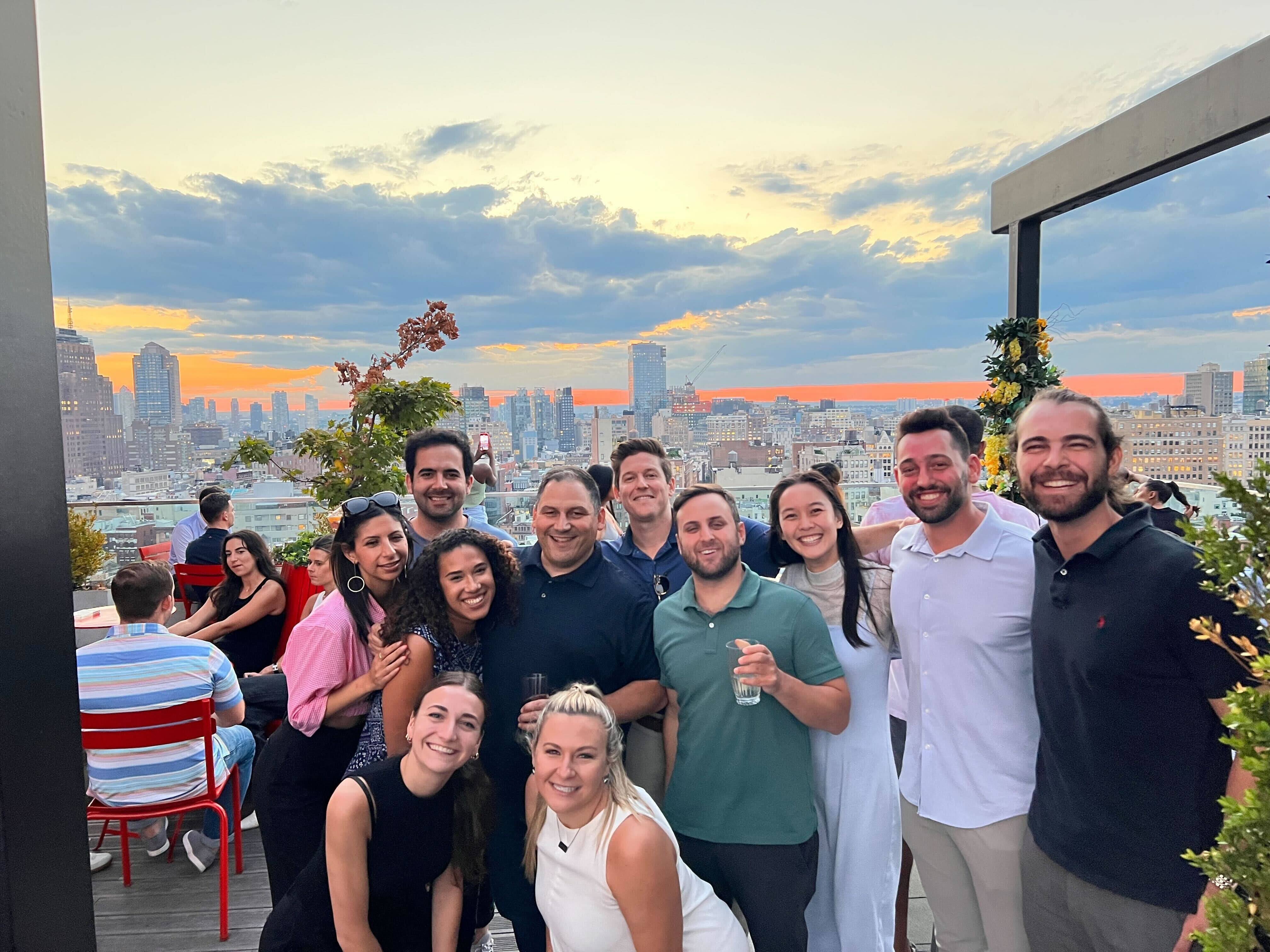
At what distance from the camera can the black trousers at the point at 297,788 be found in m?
2.25

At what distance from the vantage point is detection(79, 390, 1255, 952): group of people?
5.57 feet

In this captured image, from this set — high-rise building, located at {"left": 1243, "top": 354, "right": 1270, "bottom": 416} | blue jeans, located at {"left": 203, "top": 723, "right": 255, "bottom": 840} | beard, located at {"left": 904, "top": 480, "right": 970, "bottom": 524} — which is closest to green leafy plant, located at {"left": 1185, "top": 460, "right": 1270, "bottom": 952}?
beard, located at {"left": 904, "top": 480, "right": 970, "bottom": 524}

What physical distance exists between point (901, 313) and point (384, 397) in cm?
666

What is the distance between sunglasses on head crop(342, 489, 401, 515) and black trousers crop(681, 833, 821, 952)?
1.51m

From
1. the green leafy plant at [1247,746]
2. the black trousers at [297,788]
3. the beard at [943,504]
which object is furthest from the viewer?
the black trousers at [297,788]

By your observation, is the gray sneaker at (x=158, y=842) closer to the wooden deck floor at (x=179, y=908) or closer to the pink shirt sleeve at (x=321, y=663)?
the wooden deck floor at (x=179, y=908)

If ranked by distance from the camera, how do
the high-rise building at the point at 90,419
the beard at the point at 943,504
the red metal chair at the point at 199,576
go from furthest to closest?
the high-rise building at the point at 90,419 → the red metal chair at the point at 199,576 → the beard at the point at 943,504

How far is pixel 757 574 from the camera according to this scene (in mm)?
2266

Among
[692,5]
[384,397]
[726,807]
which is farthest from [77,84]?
[726,807]

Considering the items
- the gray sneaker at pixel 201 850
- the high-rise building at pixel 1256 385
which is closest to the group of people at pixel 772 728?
the high-rise building at pixel 1256 385

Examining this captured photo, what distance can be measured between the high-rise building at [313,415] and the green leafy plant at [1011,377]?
5063 mm

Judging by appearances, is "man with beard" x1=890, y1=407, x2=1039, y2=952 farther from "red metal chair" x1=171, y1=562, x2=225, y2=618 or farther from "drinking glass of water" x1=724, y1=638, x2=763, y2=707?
"red metal chair" x1=171, y1=562, x2=225, y2=618

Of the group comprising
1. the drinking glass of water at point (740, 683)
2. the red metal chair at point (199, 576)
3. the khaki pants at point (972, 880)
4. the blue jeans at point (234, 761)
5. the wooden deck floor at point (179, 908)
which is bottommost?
the wooden deck floor at point (179, 908)

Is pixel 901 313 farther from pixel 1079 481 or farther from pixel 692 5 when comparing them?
pixel 1079 481
